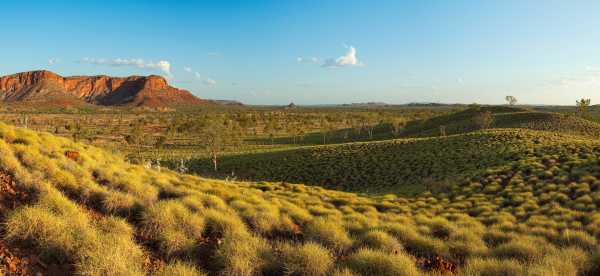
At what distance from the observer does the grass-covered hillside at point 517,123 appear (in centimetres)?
5069

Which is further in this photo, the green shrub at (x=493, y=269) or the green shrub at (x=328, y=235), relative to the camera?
the green shrub at (x=328, y=235)

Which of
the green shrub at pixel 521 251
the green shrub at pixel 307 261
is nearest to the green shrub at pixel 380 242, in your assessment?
the green shrub at pixel 307 261

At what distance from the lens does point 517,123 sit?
59.6 metres

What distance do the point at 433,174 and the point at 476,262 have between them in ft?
78.3

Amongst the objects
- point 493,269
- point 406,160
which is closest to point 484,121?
point 406,160

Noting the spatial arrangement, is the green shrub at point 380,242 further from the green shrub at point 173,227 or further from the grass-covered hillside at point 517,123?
the grass-covered hillside at point 517,123

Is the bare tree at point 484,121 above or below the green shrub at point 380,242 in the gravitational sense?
above

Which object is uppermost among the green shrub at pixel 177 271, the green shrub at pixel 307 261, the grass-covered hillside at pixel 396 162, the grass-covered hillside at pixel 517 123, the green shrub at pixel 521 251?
the grass-covered hillside at pixel 517 123

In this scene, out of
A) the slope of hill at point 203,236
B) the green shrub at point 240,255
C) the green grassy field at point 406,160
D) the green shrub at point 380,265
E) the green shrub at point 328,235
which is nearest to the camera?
the slope of hill at point 203,236

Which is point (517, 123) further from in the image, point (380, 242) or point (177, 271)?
point (177, 271)

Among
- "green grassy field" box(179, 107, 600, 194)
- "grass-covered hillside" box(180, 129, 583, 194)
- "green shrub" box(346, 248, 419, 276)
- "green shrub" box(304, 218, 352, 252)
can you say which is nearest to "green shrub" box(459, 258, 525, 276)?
"green shrub" box(346, 248, 419, 276)

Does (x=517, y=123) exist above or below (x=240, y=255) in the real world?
above

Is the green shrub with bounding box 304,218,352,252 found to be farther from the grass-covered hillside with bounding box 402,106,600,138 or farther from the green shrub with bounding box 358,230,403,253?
the grass-covered hillside with bounding box 402,106,600,138

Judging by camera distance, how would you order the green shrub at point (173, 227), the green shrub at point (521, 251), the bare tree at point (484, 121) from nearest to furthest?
the green shrub at point (173, 227) < the green shrub at point (521, 251) < the bare tree at point (484, 121)
